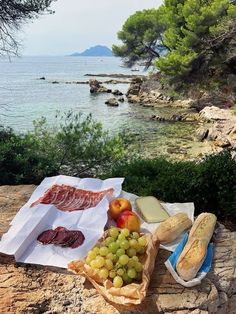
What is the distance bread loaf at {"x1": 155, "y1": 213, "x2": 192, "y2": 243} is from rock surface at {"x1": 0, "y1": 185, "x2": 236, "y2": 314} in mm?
130

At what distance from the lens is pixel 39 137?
366 inches

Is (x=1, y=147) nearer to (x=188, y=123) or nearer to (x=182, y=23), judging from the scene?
(x=188, y=123)

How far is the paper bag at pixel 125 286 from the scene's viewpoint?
8.84 feet

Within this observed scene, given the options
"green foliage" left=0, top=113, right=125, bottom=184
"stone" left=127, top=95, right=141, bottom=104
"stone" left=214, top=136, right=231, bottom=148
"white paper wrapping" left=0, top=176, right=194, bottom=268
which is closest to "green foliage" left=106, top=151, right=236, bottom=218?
"white paper wrapping" left=0, top=176, right=194, bottom=268

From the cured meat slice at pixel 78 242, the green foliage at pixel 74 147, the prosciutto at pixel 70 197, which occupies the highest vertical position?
the prosciutto at pixel 70 197

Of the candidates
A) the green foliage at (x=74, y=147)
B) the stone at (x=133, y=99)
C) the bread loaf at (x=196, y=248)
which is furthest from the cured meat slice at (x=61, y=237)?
the stone at (x=133, y=99)

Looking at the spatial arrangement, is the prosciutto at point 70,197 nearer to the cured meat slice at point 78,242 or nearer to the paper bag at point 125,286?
the cured meat slice at point 78,242

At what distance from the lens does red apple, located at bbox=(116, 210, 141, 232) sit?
135 inches

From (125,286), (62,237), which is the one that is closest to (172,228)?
(125,286)

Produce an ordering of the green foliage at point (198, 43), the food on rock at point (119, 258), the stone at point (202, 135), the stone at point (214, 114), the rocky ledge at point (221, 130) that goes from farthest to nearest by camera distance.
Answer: the green foliage at point (198, 43), the stone at point (214, 114), the stone at point (202, 135), the rocky ledge at point (221, 130), the food on rock at point (119, 258)

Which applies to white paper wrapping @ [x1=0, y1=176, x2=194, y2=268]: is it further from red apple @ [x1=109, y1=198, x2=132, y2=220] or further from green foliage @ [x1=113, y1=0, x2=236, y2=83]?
green foliage @ [x1=113, y1=0, x2=236, y2=83]

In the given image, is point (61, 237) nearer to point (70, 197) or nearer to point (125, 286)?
point (70, 197)

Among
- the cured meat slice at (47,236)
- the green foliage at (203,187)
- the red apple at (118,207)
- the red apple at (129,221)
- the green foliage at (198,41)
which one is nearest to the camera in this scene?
the cured meat slice at (47,236)

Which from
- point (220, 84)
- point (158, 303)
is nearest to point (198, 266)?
point (158, 303)
